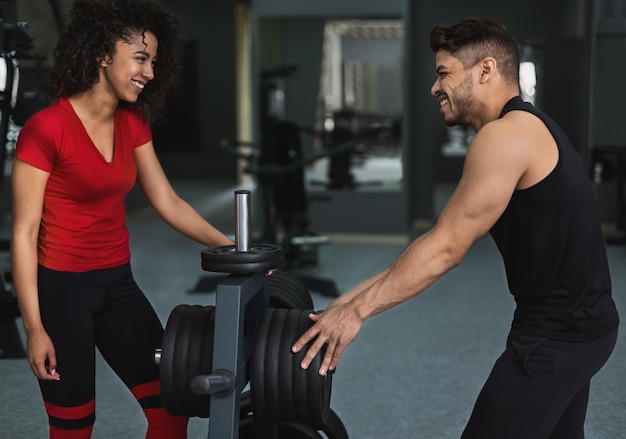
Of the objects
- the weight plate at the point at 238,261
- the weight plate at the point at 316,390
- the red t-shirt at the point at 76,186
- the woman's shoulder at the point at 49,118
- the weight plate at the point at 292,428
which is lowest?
the weight plate at the point at 292,428

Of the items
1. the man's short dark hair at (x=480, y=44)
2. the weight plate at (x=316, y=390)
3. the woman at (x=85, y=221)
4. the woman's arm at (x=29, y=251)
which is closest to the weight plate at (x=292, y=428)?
the woman at (x=85, y=221)

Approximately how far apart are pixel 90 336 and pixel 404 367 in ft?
5.77

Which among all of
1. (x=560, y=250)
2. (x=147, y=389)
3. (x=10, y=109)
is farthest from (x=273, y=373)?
(x=10, y=109)

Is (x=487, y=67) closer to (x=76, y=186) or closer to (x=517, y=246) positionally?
(x=517, y=246)

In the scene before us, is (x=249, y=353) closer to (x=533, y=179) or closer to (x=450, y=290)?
(x=533, y=179)

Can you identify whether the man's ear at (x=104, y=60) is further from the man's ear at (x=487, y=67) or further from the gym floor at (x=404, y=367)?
the gym floor at (x=404, y=367)

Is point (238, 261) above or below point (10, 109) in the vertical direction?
below

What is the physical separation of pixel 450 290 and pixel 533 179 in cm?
316

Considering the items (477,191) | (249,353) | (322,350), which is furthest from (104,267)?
(477,191)

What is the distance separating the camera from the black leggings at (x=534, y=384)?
4.74ft

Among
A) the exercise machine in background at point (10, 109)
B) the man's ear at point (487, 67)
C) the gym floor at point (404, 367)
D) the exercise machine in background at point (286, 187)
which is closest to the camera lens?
the man's ear at point (487, 67)

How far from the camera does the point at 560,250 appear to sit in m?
1.43

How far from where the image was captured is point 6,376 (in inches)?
123

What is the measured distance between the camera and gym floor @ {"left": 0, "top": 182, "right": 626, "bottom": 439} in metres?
2.65
